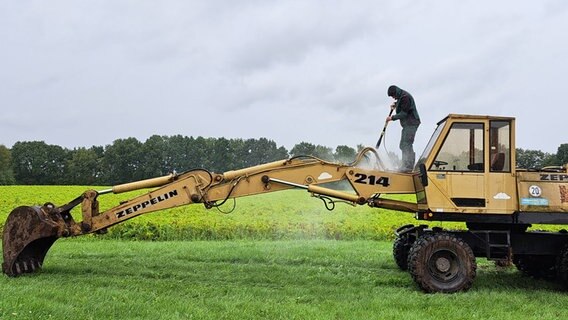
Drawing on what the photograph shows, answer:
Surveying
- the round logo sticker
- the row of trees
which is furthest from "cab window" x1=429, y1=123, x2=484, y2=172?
the row of trees

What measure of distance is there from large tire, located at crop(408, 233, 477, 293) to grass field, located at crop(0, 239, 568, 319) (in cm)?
24

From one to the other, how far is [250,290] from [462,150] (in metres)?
4.48

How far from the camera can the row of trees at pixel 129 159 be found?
40344 millimetres

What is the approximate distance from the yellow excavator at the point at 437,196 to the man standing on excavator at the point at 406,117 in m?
0.31

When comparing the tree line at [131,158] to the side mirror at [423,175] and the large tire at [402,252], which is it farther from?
the side mirror at [423,175]

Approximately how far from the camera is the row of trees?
132 ft

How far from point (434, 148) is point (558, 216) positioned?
8.15 ft

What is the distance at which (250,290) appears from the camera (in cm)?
926

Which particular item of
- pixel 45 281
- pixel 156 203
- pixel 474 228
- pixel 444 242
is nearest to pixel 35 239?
pixel 45 281

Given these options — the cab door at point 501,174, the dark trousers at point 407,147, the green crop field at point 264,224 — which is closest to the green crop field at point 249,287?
the green crop field at point 264,224

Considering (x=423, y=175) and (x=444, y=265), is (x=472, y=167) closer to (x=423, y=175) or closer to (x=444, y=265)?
(x=423, y=175)

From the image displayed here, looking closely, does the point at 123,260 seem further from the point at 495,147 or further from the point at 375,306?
the point at 495,147

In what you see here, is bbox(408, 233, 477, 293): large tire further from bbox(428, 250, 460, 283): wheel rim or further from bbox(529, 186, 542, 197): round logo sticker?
bbox(529, 186, 542, 197): round logo sticker

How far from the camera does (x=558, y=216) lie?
9758 millimetres
